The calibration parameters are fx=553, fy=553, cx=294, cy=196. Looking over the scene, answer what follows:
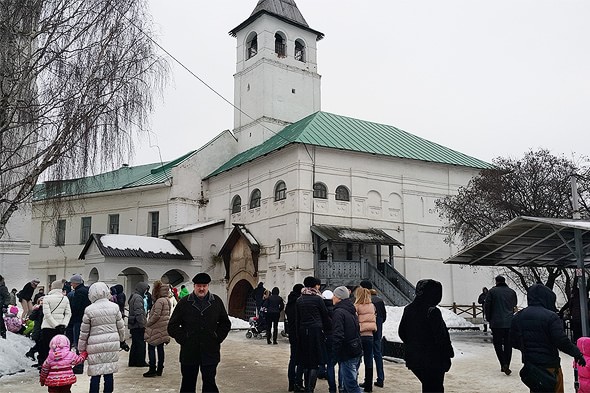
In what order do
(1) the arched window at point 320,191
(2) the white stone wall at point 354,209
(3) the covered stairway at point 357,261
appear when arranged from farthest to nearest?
1. (1) the arched window at point 320,191
2. (2) the white stone wall at point 354,209
3. (3) the covered stairway at point 357,261

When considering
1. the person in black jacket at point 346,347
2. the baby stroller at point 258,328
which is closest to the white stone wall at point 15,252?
the baby stroller at point 258,328

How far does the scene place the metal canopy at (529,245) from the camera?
1083cm

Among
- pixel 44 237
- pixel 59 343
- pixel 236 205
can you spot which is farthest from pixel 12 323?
pixel 44 237

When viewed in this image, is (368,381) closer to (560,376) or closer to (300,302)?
(300,302)

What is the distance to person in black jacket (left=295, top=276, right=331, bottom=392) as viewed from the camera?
28.7ft

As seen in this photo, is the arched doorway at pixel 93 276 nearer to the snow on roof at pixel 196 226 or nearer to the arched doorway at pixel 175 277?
the arched doorway at pixel 175 277

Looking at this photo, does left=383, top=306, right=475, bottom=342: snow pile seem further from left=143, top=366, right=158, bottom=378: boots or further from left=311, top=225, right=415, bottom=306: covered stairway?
left=143, top=366, right=158, bottom=378: boots

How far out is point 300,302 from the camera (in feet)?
29.5

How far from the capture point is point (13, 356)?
39.7 feet

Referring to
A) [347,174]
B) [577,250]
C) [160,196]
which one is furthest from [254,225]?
[577,250]

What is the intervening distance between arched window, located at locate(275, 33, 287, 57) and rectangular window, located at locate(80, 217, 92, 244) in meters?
18.2

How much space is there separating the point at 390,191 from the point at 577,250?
66.9 ft

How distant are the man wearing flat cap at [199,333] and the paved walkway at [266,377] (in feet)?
8.86

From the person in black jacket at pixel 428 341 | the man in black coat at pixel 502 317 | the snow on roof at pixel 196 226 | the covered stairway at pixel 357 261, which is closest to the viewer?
the person in black jacket at pixel 428 341
